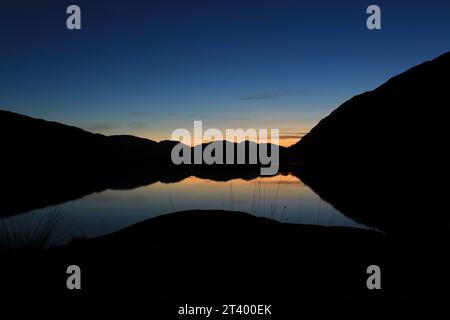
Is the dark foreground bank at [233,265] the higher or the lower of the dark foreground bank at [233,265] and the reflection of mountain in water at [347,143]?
the lower

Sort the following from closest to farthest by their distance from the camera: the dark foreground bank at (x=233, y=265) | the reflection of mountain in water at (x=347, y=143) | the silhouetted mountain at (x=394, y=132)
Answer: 1. the dark foreground bank at (x=233, y=265)
2. the silhouetted mountain at (x=394, y=132)
3. the reflection of mountain in water at (x=347, y=143)

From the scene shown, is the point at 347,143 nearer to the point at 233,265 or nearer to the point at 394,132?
the point at 394,132

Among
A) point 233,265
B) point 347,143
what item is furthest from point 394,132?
point 233,265

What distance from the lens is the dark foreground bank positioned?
12.6ft

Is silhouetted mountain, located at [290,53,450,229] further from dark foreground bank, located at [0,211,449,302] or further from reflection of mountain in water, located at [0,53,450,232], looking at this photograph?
dark foreground bank, located at [0,211,449,302]

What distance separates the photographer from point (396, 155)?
339ft

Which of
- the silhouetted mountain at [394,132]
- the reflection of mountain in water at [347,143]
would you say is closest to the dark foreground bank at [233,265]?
the silhouetted mountain at [394,132]

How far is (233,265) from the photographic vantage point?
4441mm

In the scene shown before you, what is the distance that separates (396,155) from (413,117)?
18724 mm

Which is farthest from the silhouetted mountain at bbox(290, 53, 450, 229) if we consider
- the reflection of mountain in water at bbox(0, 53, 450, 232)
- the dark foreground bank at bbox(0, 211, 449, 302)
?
the dark foreground bank at bbox(0, 211, 449, 302)

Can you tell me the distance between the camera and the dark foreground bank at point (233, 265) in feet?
12.6

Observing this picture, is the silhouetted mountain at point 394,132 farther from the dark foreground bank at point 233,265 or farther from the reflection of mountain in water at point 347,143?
the dark foreground bank at point 233,265
